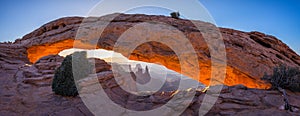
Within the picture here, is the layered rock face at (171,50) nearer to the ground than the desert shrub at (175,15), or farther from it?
nearer to the ground

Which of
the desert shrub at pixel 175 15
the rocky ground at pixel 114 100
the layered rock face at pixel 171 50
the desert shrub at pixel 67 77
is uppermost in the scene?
the desert shrub at pixel 175 15

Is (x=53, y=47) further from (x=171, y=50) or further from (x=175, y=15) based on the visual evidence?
(x=175, y=15)

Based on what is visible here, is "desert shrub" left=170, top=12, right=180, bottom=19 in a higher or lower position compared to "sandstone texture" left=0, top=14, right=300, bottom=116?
higher

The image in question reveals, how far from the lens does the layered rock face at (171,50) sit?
48.6ft

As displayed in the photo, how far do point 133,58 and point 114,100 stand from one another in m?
8.86

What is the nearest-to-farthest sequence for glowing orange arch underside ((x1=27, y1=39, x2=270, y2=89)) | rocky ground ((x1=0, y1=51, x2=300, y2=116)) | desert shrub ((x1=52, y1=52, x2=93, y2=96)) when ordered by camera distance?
rocky ground ((x1=0, y1=51, x2=300, y2=116)) → desert shrub ((x1=52, y1=52, x2=93, y2=96)) → glowing orange arch underside ((x1=27, y1=39, x2=270, y2=89))

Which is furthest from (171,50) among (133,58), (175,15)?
(133,58)

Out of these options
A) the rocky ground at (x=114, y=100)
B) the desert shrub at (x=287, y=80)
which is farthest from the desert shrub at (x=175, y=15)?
the desert shrub at (x=287, y=80)

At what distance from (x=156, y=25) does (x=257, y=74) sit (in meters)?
8.23

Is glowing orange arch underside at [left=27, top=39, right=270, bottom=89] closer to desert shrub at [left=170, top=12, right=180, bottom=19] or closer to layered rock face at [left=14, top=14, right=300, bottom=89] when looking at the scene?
layered rock face at [left=14, top=14, right=300, bottom=89]

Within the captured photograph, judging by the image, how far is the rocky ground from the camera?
299 inches

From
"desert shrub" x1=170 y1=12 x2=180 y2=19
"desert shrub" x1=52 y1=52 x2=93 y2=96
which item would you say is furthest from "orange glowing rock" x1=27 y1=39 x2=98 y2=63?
"desert shrub" x1=52 y1=52 x2=93 y2=96

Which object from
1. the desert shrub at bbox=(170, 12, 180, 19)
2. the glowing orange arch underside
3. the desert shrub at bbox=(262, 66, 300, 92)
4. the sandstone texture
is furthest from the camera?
the desert shrub at bbox=(170, 12, 180, 19)

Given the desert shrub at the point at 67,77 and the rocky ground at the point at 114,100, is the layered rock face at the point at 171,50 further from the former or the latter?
the desert shrub at the point at 67,77
